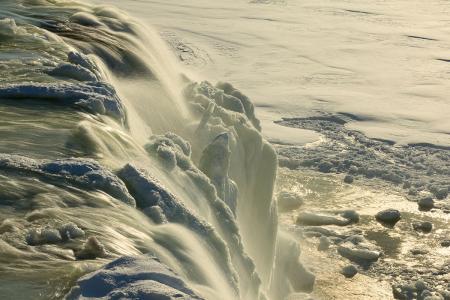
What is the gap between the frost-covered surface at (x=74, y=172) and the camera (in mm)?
4957

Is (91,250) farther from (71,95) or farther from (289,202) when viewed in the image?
(289,202)

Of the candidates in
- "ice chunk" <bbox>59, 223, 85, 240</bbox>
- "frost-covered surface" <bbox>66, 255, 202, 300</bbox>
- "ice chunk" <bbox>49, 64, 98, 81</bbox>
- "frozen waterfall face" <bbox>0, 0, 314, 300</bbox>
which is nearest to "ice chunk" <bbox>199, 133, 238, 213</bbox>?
"frozen waterfall face" <bbox>0, 0, 314, 300</bbox>

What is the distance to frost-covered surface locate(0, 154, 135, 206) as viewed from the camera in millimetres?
4957

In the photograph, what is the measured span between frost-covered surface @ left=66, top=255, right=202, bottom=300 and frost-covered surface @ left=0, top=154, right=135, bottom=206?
49.6 inches

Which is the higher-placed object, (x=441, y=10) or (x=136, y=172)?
(x=136, y=172)

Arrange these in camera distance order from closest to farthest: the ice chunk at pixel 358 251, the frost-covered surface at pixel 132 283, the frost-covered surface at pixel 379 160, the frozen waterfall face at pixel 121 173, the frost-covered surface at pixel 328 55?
the frost-covered surface at pixel 132 283, the frozen waterfall face at pixel 121 173, the ice chunk at pixel 358 251, the frost-covered surface at pixel 379 160, the frost-covered surface at pixel 328 55

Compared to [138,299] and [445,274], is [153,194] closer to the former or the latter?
[138,299]

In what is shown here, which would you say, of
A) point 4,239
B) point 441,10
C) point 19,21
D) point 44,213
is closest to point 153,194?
point 44,213

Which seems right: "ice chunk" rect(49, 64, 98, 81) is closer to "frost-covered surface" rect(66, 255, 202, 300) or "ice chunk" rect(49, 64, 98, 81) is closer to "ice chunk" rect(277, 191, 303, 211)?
"frost-covered surface" rect(66, 255, 202, 300)

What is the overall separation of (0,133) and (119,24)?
4.31 metres

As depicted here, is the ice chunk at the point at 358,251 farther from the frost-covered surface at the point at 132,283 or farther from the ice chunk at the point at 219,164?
the frost-covered surface at the point at 132,283

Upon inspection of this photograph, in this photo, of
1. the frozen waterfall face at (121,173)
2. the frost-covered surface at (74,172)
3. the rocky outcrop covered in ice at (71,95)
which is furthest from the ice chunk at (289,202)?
the frost-covered surface at (74,172)

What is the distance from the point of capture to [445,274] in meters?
9.32

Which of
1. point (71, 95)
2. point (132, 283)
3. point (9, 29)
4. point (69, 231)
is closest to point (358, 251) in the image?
point (9, 29)
